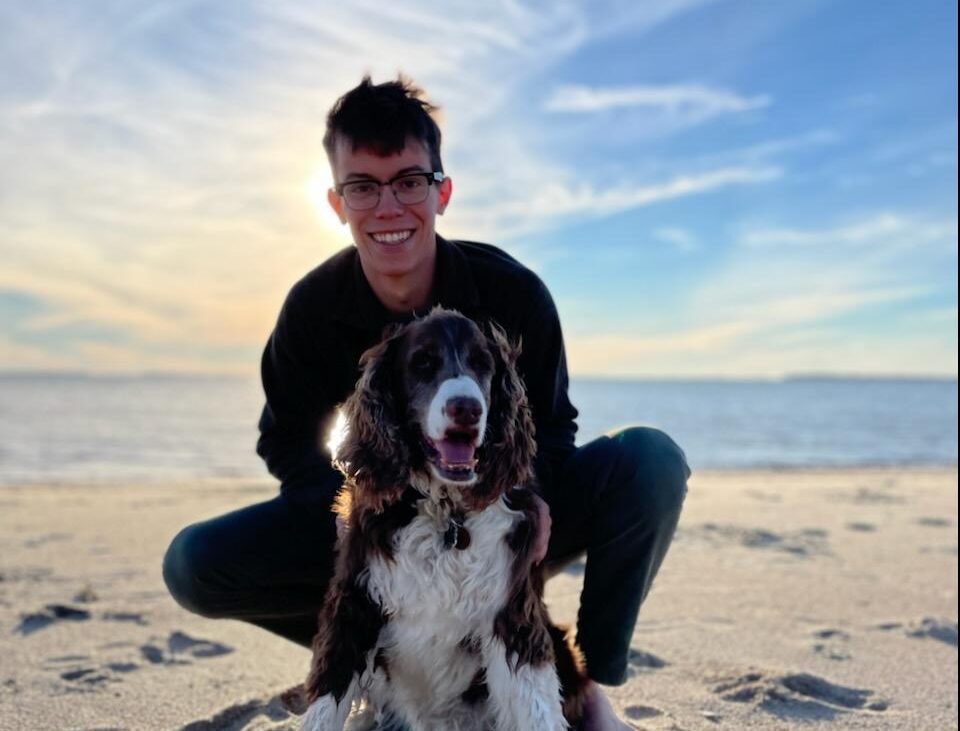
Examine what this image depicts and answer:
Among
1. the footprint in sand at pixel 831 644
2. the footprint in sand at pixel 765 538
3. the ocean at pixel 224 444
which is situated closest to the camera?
the footprint in sand at pixel 831 644

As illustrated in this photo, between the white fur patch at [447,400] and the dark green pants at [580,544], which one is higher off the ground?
the white fur patch at [447,400]

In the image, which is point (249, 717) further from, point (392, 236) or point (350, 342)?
point (392, 236)

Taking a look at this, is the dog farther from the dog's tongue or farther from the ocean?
the ocean

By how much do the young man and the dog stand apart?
0.62 metres

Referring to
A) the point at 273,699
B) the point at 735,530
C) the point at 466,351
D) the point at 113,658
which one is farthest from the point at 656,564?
the point at 735,530

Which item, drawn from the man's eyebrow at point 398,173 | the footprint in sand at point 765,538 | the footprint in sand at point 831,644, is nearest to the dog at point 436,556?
the man's eyebrow at point 398,173

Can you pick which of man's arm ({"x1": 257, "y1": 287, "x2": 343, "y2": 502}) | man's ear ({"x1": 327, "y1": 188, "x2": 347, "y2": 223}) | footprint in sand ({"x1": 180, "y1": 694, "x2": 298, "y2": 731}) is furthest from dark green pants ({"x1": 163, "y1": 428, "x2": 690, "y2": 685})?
man's ear ({"x1": 327, "y1": 188, "x2": 347, "y2": 223})

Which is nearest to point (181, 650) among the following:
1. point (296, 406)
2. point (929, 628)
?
point (296, 406)

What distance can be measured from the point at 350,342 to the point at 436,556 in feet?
4.09

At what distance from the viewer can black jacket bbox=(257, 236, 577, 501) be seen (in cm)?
387

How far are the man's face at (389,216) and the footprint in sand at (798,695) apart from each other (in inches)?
99.7

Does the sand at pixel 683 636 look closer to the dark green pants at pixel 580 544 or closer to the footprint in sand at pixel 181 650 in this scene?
the footprint in sand at pixel 181 650

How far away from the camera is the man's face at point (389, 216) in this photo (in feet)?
12.2

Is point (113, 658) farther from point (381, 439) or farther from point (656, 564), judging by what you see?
point (656, 564)
